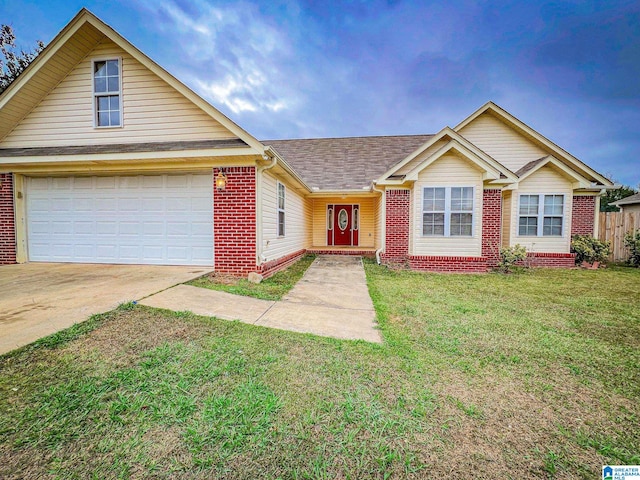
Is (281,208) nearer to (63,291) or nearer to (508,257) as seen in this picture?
(63,291)

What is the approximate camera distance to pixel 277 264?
27.3 feet

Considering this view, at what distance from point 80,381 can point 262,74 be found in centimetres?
2788

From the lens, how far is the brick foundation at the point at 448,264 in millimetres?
9242

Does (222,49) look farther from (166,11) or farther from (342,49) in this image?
(342,49)

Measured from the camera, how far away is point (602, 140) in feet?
133

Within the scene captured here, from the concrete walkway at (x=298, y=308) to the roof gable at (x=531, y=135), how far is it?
32.2 feet

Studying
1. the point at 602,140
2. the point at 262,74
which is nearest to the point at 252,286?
the point at 262,74

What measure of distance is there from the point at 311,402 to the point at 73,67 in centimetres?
1004

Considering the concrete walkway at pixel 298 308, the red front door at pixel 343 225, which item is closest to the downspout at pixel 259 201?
the concrete walkway at pixel 298 308

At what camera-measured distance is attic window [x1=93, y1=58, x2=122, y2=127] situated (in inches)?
280

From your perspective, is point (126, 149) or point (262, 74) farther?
point (262, 74)

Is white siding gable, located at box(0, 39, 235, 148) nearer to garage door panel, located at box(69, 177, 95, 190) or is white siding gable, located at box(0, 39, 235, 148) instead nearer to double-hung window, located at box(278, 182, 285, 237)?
garage door panel, located at box(69, 177, 95, 190)

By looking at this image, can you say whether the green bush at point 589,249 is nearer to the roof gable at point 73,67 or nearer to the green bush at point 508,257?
the green bush at point 508,257

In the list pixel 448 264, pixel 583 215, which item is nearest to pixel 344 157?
pixel 448 264
